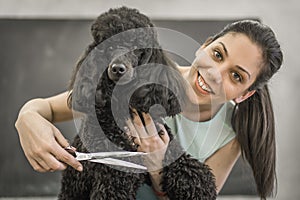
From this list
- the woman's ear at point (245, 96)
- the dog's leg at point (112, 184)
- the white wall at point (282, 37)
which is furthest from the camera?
the white wall at point (282, 37)

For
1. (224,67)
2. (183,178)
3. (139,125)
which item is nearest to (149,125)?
(139,125)

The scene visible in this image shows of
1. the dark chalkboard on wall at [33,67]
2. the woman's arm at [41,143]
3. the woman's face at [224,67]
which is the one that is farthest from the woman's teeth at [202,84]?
the dark chalkboard on wall at [33,67]

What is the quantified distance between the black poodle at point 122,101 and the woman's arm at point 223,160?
28 centimetres

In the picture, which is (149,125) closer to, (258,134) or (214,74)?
(214,74)

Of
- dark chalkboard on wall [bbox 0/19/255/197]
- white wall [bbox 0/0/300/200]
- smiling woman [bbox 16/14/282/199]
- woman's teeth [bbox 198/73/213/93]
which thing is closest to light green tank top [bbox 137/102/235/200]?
smiling woman [bbox 16/14/282/199]

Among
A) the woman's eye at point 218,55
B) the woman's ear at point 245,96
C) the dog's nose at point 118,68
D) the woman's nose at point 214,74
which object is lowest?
the woman's ear at point 245,96

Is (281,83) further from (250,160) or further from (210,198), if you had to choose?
(210,198)

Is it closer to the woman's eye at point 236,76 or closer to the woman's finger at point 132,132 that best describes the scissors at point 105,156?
the woman's finger at point 132,132

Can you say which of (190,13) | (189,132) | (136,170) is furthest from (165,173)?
(190,13)

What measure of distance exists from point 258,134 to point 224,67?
0.28m

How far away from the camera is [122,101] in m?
1.07

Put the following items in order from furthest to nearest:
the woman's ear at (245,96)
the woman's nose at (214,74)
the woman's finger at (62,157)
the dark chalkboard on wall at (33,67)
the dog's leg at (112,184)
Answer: the dark chalkboard on wall at (33,67), the woman's ear at (245,96), the woman's nose at (214,74), the dog's leg at (112,184), the woman's finger at (62,157)

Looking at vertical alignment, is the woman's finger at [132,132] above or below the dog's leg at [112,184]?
above

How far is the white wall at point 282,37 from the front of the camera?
2.63 m
